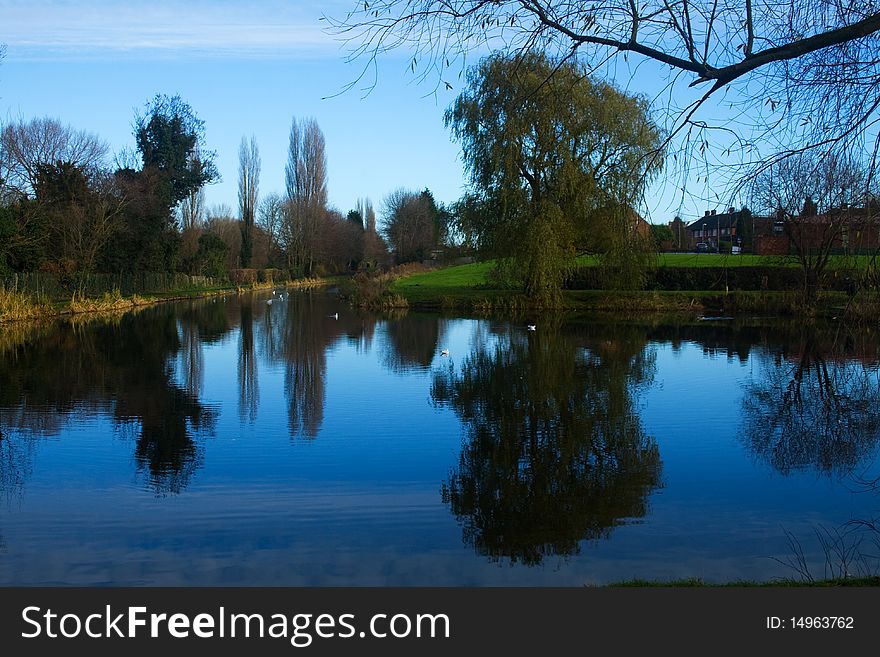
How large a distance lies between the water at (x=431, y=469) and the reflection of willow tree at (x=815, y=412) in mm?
55

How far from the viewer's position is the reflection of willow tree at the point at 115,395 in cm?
902

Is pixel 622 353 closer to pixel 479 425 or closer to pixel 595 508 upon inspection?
pixel 479 425

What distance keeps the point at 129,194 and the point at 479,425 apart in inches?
1172

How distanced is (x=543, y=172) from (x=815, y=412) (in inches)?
800

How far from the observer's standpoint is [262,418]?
434 inches

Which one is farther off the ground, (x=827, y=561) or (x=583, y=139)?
(x=583, y=139)

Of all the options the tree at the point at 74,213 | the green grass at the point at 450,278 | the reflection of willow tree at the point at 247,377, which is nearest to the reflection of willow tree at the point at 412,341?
the reflection of willow tree at the point at 247,377

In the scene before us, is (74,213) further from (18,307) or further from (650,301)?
(650,301)

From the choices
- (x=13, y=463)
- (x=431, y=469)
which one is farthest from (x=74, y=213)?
(x=431, y=469)

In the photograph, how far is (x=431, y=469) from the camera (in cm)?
838

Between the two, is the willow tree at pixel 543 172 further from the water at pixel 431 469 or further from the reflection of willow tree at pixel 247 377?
the water at pixel 431 469

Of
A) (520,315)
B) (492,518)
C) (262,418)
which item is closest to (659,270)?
(520,315)

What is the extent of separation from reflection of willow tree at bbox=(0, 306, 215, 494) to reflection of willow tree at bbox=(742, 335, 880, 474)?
707cm

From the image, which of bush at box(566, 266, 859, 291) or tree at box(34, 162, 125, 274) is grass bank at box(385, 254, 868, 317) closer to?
bush at box(566, 266, 859, 291)
